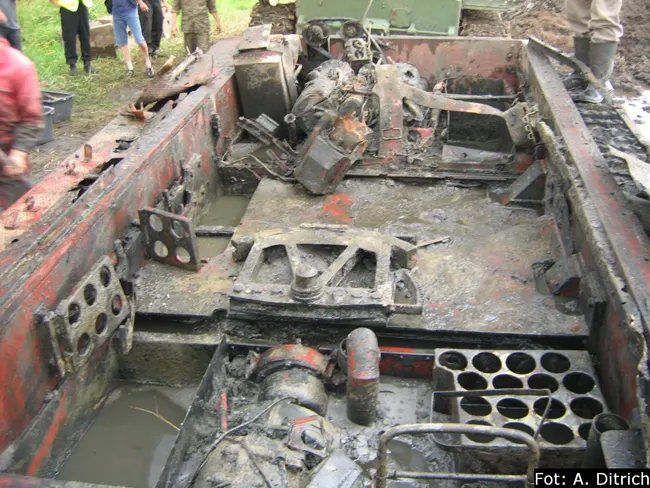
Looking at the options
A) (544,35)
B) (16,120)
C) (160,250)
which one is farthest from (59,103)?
(544,35)

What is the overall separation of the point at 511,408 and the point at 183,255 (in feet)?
6.19

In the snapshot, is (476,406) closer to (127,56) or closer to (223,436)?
(223,436)

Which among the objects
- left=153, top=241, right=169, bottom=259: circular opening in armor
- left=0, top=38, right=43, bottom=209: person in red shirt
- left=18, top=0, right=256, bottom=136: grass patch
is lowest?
left=18, top=0, right=256, bottom=136: grass patch

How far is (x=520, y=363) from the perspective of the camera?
9.55 feet

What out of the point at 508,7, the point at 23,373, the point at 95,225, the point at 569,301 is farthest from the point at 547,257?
the point at 508,7

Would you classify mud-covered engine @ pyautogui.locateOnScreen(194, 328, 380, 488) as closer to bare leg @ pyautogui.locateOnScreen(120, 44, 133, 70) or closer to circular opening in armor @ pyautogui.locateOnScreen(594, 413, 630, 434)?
circular opening in armor @ pyautogui.locateOnScreen(594, 413, 630, 434)

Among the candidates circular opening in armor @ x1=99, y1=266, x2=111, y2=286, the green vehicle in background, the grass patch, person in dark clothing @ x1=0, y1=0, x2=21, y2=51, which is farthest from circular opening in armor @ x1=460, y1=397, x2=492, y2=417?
person in dark clothing @ x1=0, y1=0, x2=21, y2=51

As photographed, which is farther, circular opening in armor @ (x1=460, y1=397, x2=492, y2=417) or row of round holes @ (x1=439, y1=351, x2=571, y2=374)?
row of round holes @ (x1=439, y1=351, x2=571, y2=374)

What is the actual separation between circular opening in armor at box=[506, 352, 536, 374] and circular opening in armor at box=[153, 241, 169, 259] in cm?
186

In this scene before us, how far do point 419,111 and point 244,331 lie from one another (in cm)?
247

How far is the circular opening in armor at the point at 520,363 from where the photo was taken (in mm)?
2889

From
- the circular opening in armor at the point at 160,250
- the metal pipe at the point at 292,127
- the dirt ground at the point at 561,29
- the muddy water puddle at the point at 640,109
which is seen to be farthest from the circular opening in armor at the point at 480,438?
the dirt ground at the point at 561,29

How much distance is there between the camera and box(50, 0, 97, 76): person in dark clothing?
814 centimetres

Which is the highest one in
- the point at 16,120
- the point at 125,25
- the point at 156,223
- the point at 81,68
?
the point at 16,120
